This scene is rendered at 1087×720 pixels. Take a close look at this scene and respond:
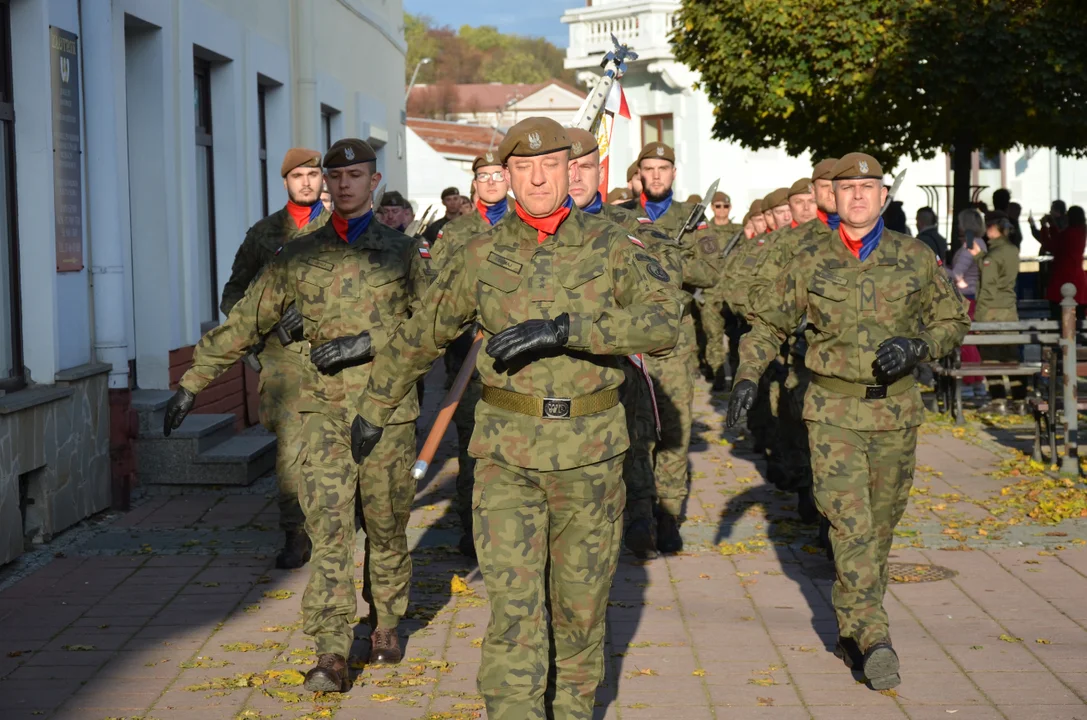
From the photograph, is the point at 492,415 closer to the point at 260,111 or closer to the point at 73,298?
the point at 73,298

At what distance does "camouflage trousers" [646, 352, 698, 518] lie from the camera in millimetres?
9094

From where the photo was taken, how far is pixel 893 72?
20.5 m

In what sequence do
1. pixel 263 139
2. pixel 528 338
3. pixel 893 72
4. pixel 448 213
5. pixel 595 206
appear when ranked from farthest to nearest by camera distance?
pixel 893 72, pixel 263 139, pixel 448 213, pixel 595 206, pixel 528 338

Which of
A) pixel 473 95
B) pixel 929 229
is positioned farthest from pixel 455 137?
pixel 473 95

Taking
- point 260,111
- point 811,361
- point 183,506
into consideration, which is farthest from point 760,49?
point 811,361

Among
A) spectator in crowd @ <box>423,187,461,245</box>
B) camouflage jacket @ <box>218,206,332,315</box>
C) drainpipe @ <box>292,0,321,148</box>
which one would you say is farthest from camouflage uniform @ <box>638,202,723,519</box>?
drainpipe @ <box>292,0,321,148</box>

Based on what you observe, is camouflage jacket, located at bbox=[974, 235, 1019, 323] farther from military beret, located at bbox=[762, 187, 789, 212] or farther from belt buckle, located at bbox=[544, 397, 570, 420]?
belt buckle, located at bbox=[544, 397, 570, 420]

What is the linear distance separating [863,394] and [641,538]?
2.41 meters

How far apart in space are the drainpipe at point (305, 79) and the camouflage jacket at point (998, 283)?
6923 millimetres

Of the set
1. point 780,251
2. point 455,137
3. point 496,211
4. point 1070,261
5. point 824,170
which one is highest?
point 455,137

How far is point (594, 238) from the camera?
514cm

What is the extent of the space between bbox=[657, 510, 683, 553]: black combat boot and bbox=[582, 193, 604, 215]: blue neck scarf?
6.39ft

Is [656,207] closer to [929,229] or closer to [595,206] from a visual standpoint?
[595,206]

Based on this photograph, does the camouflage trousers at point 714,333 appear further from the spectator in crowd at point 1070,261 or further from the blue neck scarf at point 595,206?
the blue neck scarf at point 595,206
